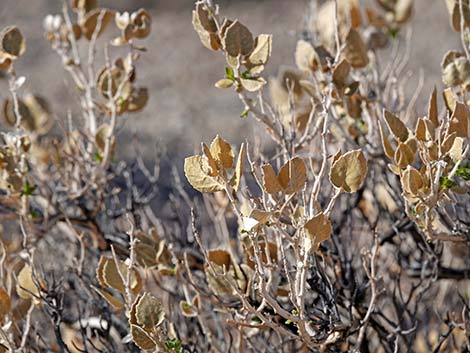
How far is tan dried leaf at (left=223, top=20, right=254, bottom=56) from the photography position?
1052 millimetres

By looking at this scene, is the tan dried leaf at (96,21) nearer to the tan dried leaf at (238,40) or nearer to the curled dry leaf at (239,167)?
the tan dried leaf at (238,40)

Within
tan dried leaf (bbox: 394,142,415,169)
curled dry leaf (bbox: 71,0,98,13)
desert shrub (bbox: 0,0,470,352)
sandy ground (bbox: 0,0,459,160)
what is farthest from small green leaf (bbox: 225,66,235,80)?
sandy ground (bbox: 0,0,459,160)

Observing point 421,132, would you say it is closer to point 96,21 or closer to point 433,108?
point 433,108

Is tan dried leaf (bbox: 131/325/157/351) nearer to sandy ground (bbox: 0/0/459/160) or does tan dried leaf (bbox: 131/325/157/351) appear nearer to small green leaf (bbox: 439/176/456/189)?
small green leaf (bbox: 439/176/456/189)

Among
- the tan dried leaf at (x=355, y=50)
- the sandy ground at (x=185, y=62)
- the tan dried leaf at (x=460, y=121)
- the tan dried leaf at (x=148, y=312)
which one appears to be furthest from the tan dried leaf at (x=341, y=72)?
the sandy ground at (x=185, y=62)

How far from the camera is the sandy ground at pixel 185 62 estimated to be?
6109 mm

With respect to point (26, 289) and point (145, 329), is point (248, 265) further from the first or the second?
point (26, 289)

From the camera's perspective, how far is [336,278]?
4.01ft

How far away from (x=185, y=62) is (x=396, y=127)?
6806 millimetres

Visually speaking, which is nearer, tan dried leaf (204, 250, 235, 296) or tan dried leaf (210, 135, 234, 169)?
tan dried leaf (210, 135, 234, 169)

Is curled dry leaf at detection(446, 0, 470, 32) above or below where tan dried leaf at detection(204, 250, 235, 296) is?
above

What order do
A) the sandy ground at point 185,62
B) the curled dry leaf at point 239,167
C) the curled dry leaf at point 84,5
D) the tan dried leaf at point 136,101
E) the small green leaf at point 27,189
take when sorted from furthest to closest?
the sandy ground at point 185,62, the curled dry leaf at point 84,5, the tan dried leaf at point 136,101, the small green leaf at point 27,189, the curled dry leaf at point 239,167

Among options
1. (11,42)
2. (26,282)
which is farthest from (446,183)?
(11,42)

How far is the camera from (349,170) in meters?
0.92
